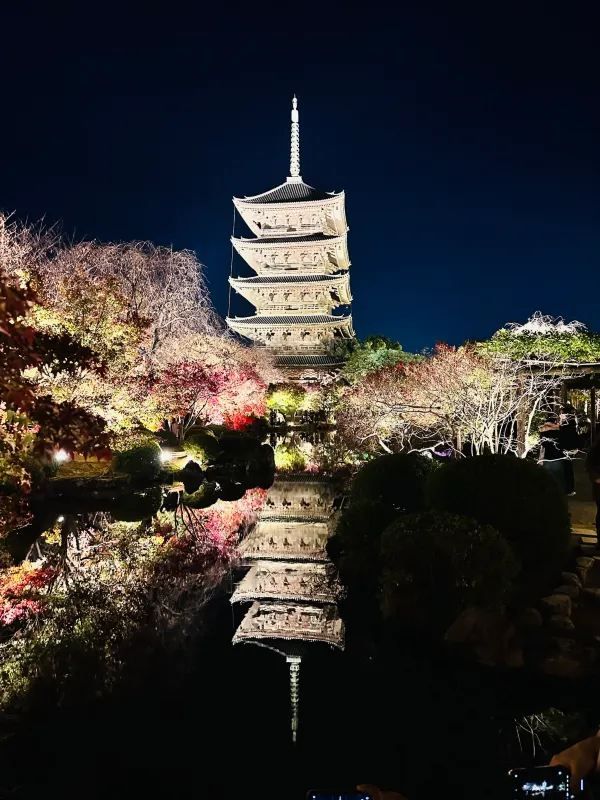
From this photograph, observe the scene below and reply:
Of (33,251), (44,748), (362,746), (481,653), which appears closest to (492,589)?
(481,653)

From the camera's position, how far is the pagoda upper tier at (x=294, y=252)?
3522 centimetres

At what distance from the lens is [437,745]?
430cm

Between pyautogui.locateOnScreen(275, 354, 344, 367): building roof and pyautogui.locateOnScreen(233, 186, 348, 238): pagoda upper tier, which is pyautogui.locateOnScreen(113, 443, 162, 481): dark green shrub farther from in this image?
pyautogui.locateOnScreen(233, 186, 348, 238): pagoda upper tier

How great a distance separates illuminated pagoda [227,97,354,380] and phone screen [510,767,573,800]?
104 ft

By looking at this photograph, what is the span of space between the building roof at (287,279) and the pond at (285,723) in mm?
29950

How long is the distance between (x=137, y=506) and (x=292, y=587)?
267 inches

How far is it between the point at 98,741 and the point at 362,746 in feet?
7.02

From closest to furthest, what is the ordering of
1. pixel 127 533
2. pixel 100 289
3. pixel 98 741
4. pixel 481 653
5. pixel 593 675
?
pixel 98 741 < pixel 593 675 < pixel 481 653 < pixel 127 533 < pixel 100 289

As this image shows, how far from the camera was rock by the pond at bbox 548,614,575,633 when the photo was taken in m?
5.72

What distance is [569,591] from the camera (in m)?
6.47

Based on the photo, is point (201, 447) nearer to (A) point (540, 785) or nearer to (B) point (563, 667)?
(B) point (563, 667)

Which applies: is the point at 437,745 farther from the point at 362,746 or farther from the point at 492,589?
the point at 492,589

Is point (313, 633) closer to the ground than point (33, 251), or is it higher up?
closer to the ground

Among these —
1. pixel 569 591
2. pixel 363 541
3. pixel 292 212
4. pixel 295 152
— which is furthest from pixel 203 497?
pixel 295 152
